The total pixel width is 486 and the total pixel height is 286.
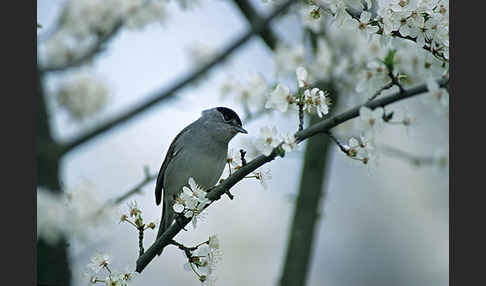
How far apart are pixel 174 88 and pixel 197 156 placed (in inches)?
12.7

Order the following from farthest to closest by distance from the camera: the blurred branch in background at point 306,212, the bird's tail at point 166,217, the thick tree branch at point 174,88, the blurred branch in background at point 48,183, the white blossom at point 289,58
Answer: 1. the white blossom at point 289,58
2. the blurred branch in background at point 306,212
3. the thick tree branch at point 174,88
4. the bird's tail at point 166,217
5. the blurred branch in background at point 48,183

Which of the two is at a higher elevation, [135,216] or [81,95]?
[81,95]

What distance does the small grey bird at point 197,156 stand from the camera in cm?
177

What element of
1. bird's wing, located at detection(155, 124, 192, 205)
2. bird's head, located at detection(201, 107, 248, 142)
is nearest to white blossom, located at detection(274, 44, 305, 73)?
bird's head, located at detection(201, 107, 248, 142)

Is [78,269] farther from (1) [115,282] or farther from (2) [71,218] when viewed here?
(1) [115,282]

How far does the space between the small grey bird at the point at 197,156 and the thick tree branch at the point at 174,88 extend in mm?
143

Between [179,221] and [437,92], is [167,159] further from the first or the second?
[437,92]

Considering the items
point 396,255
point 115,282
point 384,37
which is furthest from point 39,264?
point 396,255

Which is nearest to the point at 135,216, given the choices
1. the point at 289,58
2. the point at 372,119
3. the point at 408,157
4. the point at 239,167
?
the point at 239,167

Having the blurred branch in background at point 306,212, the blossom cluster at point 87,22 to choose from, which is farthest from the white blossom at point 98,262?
the blossom cluster at point 87,22

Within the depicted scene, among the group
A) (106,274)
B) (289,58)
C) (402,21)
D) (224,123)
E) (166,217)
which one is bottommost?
(106,274)

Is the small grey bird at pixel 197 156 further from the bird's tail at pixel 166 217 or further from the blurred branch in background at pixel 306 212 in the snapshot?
the blurred branch in background at pixel 306 212

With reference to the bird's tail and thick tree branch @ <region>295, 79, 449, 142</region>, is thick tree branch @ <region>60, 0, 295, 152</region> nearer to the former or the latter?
the bird's tail

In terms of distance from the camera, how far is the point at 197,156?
6.00 ft
